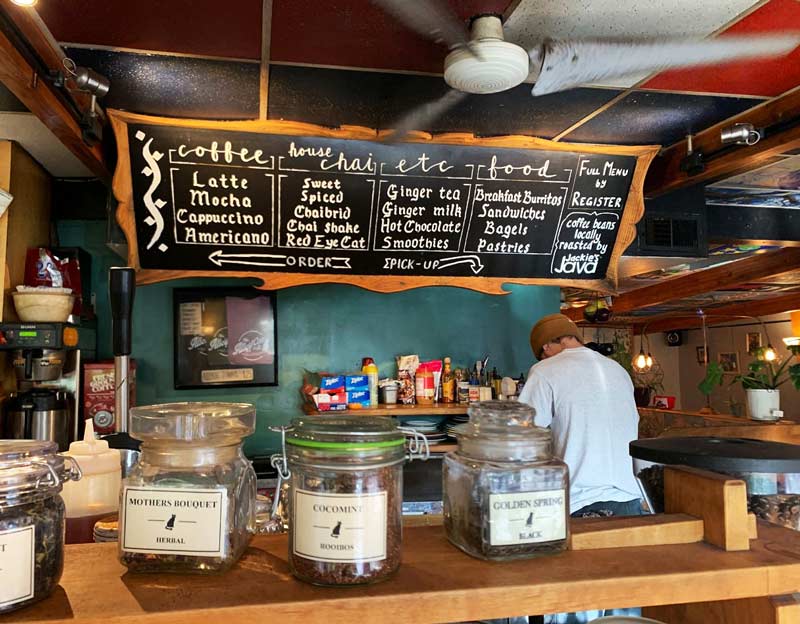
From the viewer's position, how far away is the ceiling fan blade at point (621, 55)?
5.51 ft

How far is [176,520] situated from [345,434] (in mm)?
235

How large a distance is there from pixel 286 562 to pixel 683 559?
21.9 inches

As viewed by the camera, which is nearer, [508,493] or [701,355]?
[508,493]

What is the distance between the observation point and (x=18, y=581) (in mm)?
691

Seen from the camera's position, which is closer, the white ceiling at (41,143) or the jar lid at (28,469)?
the jar lid at (28,469)

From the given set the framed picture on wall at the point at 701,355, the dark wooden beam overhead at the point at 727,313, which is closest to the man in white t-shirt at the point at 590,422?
the dark wooden beam overhead at the point at 727,313

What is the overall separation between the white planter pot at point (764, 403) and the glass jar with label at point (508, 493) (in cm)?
498

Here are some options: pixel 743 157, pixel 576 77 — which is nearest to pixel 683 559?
pixel 576 77

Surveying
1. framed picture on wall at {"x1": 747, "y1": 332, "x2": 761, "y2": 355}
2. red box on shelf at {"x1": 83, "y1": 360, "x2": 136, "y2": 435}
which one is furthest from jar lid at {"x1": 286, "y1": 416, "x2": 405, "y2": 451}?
framed picture on wall at {"x1": 747, "y1": 332, "x2": 761, "y2": 355}

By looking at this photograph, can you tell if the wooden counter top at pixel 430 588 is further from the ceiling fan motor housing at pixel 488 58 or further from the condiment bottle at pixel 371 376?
the condiment bottle at pixel 371 376

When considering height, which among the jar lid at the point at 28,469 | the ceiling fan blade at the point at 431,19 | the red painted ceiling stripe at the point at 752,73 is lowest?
the jar lid at the point at 28,469

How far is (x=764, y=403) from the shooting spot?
504 centimetres

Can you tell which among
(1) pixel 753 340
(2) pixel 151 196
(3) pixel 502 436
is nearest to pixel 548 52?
(3) pixel 502 436

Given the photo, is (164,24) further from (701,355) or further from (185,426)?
(701,355)
